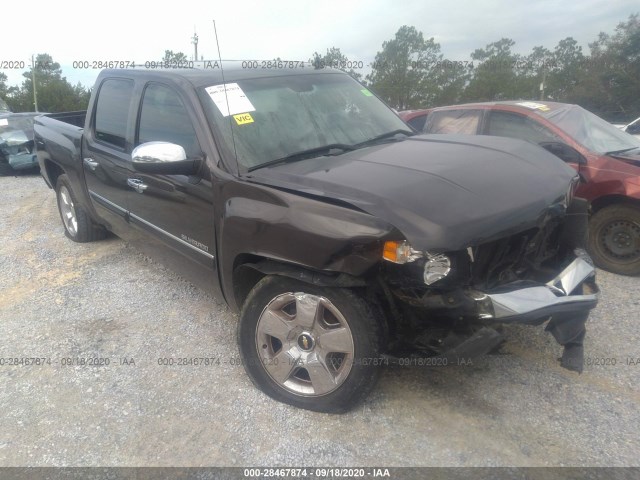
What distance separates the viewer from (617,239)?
4.28 metres

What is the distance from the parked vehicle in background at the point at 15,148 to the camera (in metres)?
10.1

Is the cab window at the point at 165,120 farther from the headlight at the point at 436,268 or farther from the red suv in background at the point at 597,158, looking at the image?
the red suv in background at the point at 597,158

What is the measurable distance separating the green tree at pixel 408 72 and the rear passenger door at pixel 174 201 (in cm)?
2319

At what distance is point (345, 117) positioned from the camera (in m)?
3.32

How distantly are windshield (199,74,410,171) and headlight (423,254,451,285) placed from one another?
1.12 m

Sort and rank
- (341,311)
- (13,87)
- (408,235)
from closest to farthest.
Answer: (408,235) → (341,311) → (13,87)

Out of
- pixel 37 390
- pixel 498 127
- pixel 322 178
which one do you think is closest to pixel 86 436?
pixel 37 390

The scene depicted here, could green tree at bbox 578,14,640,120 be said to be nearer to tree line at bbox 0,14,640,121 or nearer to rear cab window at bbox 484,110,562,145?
tree line at bbox 0,14,640,121

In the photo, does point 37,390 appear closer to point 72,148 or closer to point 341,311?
point 341,311

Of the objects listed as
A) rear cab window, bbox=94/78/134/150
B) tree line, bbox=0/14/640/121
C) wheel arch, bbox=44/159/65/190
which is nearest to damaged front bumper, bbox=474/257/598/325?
rear cab window, bbox=94/78/134/150

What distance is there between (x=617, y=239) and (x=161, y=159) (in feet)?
12.8

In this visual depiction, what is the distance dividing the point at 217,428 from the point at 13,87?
4014cm

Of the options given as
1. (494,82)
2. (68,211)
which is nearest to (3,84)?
(494,82)

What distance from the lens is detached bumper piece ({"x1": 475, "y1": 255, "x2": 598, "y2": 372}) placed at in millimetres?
2137
